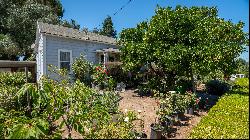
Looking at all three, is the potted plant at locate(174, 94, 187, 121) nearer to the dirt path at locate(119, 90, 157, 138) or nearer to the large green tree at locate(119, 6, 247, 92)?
the dirt path at locate(119, 90, 157, 138)

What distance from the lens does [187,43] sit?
53.2 ft

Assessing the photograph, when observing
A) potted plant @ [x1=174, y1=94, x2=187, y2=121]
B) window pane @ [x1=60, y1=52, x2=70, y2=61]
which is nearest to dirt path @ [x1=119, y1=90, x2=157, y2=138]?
potted plant @ [x1=174, y1=94, x2=187, y2=121]

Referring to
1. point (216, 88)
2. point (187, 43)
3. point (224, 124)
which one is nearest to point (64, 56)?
point (187, 43)

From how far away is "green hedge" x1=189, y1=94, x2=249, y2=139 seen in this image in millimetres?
8370

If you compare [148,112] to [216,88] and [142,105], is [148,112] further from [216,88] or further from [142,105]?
[216,88]

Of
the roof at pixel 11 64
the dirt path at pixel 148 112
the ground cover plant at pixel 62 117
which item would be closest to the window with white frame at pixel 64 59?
the roof at pixel 11 64

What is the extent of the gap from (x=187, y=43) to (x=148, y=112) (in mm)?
4715

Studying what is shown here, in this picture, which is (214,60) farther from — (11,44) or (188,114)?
(11,44)

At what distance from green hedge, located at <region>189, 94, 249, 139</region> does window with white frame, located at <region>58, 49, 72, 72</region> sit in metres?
11.5

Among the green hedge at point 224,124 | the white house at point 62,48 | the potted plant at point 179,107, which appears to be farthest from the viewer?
the white house at point 62,48

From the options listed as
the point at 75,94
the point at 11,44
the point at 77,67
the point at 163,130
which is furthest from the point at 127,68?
the point at 11,44

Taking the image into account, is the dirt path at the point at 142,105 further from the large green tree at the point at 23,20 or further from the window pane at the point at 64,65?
the large green tree at the point at 23,20

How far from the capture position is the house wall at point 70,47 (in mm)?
19969

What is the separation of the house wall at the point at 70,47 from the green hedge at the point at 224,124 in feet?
38.0
